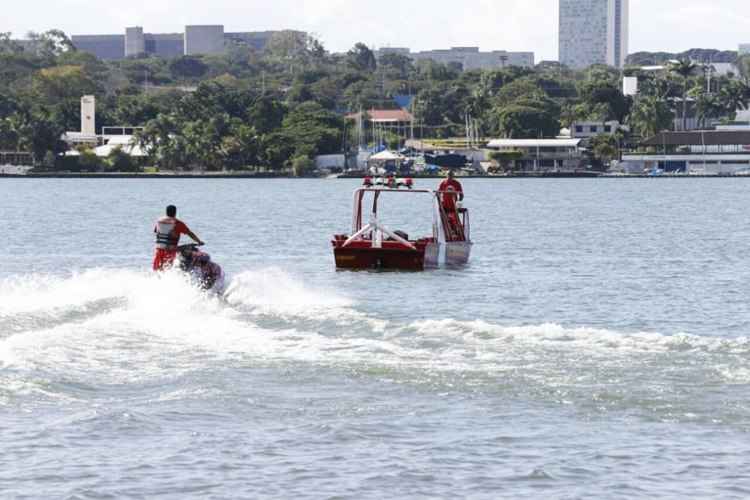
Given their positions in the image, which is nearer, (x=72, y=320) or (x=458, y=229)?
(x=72, y=320)

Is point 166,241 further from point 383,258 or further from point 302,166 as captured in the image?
point 302,166

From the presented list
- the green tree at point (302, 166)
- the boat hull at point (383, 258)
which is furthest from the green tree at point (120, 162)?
the boat hull at point (383, 258)

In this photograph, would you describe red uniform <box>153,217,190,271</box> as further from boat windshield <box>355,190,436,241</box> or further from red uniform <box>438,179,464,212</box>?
boat windshield <box>355,190,436,241</box>

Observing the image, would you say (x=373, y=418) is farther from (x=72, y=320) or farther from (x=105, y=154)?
(x=105, y=154)

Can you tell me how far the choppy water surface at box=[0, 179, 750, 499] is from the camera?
1645cm

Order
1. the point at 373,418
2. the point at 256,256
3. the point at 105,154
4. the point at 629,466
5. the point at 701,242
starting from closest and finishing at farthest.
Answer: the point at 629,466 < the point at 373,418 < the point at 256,256 < the point at 701,242 < the point at 105,154

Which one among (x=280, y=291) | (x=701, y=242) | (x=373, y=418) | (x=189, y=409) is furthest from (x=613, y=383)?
(x=701, y=242)

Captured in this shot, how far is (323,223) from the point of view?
81312 millimetres

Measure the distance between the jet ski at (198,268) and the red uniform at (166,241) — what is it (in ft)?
1.30

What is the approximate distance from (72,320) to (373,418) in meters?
9.32

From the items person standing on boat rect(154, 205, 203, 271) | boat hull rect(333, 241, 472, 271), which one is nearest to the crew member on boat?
boat hull rect(333, 241, 472, 271)

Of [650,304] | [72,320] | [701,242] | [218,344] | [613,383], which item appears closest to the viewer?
[613,383]

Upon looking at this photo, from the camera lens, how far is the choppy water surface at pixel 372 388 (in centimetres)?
1645

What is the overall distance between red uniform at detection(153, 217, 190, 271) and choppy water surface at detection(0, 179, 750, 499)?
61cm
